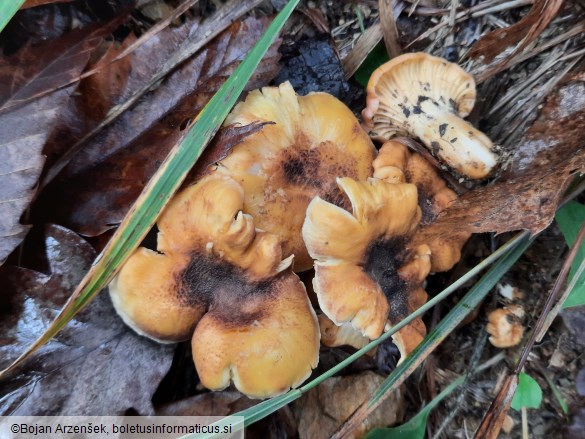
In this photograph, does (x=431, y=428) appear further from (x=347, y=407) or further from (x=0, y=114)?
(x=0, y=114)

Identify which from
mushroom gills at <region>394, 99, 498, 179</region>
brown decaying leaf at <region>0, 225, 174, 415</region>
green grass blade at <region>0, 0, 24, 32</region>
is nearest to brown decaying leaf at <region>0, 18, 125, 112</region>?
green grass blade at <region>0, 0, 24, 32</region>

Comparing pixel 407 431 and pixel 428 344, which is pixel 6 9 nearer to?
pixel 428 344

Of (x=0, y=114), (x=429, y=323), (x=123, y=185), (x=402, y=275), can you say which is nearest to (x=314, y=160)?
(x=402, y=275)

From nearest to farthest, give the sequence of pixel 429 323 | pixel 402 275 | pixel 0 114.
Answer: pixel 0 114, pixel 402 275, pixel 429 323

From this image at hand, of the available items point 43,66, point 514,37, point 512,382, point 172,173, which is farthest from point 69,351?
point 514,37

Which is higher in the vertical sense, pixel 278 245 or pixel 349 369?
pixel 278 245

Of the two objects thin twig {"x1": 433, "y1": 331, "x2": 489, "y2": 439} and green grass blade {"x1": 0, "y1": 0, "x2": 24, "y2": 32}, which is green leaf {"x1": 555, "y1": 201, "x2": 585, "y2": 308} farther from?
green grass blade {"x1": 0, "y1": 0, "x2": 24, "y2": 32}
